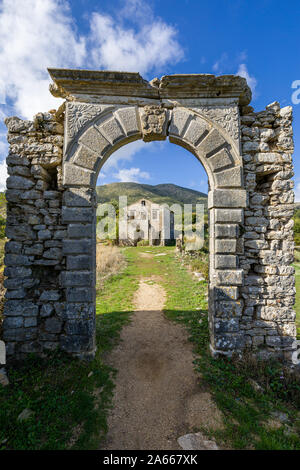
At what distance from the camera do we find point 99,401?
10.1 ft

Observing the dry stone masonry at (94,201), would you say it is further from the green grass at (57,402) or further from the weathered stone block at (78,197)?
the green grass at (57,402)

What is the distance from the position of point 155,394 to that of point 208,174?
4068 millimetres

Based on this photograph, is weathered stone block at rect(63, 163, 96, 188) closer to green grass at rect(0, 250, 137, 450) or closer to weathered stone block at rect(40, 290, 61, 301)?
weathered stone block at rect(40, 290, 61, 301)

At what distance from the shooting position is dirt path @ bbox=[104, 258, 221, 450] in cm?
265

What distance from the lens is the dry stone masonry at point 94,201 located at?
3.80 meters

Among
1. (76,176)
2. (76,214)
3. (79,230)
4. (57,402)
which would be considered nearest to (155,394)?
(57,402)

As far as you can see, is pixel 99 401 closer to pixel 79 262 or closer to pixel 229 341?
pixel 79 262

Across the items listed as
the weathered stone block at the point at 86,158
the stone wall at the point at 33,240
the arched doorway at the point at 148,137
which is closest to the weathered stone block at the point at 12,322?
the stone wall at the point at 33,240

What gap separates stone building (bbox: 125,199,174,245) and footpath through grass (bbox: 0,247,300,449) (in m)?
19.2

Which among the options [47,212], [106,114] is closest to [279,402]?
[47,212]

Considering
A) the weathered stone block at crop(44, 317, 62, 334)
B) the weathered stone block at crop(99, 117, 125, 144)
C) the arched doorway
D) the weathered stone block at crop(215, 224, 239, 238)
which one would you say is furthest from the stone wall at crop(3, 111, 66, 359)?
the weathered stone block at crop(215, 224, 239, 238)

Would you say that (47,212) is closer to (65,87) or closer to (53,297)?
(53,297)

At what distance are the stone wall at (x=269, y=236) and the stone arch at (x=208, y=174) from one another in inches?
11.6

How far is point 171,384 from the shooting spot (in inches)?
136
